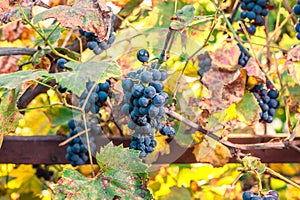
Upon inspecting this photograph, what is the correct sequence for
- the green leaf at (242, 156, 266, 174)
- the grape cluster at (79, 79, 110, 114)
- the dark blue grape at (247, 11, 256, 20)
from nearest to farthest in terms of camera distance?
the green leaf at (242, 156, 266, 174) < the grape cluster at (79, 79, 110, 114) < the dark blue grape at (247, 11, 256, 20)

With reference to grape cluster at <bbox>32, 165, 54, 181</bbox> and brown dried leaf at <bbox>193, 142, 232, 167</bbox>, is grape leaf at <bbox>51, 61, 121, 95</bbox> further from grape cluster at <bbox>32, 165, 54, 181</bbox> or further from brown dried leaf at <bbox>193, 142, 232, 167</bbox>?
grape cluster at <bbox>32, 165, 54, 181</bbox>

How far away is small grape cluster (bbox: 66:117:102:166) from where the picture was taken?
1.46 m

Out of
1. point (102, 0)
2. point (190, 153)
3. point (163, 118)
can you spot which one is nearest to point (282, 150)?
point (190, 153)

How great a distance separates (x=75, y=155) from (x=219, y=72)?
1.33 feet

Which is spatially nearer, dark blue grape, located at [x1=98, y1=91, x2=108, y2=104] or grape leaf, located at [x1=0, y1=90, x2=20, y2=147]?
grape leaf, located at [x1=0, y1=90, x2=20, y2=147]

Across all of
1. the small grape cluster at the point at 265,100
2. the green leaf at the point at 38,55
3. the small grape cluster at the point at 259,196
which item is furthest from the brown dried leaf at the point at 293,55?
the green leaf at the point at 38,55

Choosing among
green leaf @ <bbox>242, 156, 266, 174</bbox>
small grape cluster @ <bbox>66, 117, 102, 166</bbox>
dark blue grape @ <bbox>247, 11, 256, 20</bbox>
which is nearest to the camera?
green leaf @ <bbox>242, 156, 266, 174</bbox>

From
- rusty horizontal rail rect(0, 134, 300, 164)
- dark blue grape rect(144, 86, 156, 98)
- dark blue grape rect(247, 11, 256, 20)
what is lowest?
rusty horizontal rail rect(0, 134, 300, 164)

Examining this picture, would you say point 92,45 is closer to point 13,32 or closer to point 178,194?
point 178,194

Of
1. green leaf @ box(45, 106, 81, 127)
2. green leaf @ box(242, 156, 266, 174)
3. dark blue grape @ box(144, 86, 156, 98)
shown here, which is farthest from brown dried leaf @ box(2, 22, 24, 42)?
green leaf @ box(242, 156, 266, 174)

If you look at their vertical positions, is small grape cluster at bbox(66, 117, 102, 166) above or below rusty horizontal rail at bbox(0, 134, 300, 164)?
above

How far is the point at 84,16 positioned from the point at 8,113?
0.25m

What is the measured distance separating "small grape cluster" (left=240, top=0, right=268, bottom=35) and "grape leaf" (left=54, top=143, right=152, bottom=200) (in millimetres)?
619

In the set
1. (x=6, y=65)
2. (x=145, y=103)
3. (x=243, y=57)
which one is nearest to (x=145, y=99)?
(x=145, y=103)
